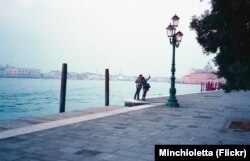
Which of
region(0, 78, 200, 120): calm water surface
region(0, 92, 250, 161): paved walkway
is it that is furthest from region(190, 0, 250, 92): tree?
region(0, 78, 200, 120): calm water surface

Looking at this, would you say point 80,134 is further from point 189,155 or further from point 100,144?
point 189,155

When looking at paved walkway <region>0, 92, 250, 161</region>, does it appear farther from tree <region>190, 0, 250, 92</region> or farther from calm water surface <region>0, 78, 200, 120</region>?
calm water surface <region>0, 78, 200, 120</region>

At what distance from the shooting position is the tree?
23.6 ft

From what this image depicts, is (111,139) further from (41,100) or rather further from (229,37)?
(41,100)

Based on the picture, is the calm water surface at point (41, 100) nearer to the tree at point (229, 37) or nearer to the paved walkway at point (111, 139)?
the paved walkway at point (111, 139)

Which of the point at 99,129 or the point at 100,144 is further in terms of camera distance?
the point at 99,129

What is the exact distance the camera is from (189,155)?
182 inches

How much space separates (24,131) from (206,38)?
561 centimetres

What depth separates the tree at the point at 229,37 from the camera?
23.6ft

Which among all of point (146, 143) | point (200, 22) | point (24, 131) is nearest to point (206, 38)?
point (200, 22)

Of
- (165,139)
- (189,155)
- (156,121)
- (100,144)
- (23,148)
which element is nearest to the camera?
(189,155)

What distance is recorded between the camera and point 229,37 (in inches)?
301

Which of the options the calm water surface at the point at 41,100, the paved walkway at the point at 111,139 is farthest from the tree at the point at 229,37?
the calm water surface at the point at 41,100

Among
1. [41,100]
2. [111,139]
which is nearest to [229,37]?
[111,139]
